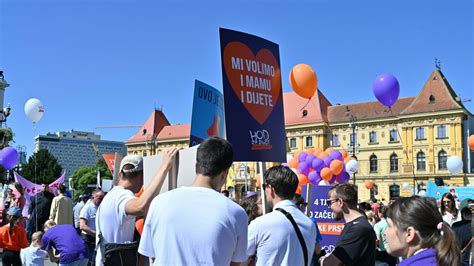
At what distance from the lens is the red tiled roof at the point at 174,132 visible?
88.4m

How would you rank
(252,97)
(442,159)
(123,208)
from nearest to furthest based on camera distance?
(123,208) → (252,97) → (442,159)

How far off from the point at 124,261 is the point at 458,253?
8.11 feet

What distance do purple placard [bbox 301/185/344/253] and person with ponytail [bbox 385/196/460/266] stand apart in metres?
5.78

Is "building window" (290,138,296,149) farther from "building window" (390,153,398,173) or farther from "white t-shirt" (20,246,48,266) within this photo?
"white t-shirt" (20,246,48,266)

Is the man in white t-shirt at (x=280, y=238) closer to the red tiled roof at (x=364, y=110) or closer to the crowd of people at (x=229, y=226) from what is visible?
the crowd of people at (x=229, y=226)

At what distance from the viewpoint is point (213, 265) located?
280cm

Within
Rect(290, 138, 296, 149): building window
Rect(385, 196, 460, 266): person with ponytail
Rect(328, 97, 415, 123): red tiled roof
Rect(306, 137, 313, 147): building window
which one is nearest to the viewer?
Rect(385, 196, 460, 266): person with ponytail

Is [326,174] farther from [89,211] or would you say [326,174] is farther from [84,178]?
[84,178]

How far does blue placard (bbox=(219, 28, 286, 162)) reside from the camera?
4711mm

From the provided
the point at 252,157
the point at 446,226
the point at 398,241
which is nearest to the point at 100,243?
the point at 252,157

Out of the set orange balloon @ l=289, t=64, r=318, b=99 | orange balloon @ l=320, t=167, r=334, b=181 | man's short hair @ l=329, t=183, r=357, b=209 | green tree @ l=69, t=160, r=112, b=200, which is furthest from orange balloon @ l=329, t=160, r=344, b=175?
green tree @ l=69, t=160, r=112, b=200

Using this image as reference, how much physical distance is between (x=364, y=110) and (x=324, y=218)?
6233cm

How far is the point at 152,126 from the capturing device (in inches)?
3647

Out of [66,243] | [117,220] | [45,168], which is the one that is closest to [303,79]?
[66,243]
